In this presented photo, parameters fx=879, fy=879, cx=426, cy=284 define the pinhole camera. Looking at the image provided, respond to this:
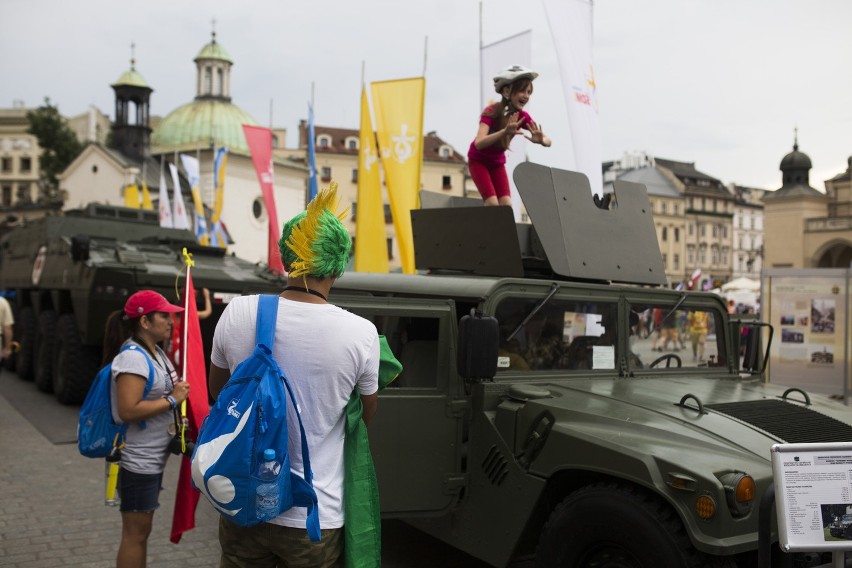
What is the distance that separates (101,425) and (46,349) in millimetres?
8548

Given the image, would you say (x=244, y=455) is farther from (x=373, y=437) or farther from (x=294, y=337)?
(x=373, y=437)

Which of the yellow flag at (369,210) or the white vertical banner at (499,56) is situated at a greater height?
the white vertical banner at (499,56)

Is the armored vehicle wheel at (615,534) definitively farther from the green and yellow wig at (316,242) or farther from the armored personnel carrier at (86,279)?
the armored personnel carrier at (86,279)

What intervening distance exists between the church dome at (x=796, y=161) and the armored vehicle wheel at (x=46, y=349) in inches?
1794

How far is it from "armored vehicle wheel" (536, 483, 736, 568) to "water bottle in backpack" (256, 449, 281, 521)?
5.18 feet

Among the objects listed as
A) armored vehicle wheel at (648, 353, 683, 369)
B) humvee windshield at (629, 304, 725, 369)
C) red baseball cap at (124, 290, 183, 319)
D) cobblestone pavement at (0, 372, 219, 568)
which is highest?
red baseball cap at (124, 290, 183, 319)

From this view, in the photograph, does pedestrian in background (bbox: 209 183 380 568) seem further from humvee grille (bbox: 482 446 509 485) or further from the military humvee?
humvee grille (bbox: 482 446 509 485)

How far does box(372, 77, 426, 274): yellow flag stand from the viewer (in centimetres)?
1163

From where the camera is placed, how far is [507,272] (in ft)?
15.8

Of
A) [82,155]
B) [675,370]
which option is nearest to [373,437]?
A: [675,370]

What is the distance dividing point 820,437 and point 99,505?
4849mm

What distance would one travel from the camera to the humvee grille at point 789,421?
3.76 meters

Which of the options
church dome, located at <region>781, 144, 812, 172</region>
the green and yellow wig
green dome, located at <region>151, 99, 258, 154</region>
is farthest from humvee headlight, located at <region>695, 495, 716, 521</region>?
green dome, located at <region>151, 99, 258, 154</region>

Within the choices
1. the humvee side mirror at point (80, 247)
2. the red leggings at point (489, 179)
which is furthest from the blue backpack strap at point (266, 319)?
the humvee side mirror at point (80, 247)
